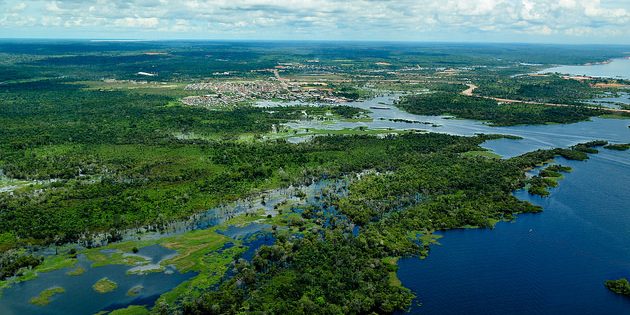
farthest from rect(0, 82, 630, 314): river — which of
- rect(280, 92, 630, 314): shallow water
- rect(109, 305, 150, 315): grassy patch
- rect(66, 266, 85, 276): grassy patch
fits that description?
rect(109, 305, 150, 315): grassy patch

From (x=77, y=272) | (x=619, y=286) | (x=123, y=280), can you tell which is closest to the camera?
(x=619, y=286)

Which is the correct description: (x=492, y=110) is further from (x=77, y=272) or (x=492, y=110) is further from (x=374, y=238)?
(x=77, y=272)

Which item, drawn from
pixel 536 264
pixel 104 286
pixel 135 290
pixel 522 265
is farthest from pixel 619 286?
pixel 104 286

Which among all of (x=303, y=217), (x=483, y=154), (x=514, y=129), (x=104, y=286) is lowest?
(x=104, y=286)

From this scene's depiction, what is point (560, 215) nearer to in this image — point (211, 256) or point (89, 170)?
point (211, 256)

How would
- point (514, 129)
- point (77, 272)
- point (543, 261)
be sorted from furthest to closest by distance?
1. point (514, 129)
2. point (543, 261)
3. point (77, 272)

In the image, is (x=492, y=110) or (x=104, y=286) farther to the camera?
(x=492, y=110)

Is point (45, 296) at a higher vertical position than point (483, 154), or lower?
lower

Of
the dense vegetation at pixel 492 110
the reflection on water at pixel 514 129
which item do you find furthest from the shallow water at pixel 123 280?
the dense vegetation at pixel 492 110
